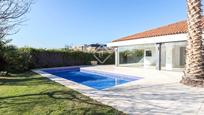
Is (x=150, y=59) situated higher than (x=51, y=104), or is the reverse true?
(x=150, y=59)

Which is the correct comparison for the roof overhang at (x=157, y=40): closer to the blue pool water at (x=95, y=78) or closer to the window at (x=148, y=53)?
the window at (x=148, y=53)

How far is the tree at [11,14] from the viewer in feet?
31.3

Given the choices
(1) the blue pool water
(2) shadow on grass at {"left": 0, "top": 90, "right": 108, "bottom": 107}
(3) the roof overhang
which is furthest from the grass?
(3) the roof overhang

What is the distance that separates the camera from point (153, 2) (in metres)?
35.3

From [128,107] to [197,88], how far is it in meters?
5.87

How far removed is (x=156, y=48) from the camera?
78.9ft

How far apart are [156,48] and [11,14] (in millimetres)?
16946

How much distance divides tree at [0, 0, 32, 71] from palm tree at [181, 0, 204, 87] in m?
9.24

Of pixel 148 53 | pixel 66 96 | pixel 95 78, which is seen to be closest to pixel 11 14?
pixel 66 96

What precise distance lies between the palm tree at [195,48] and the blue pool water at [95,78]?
5.49 m

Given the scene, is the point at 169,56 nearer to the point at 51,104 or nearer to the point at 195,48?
the point at 195,48

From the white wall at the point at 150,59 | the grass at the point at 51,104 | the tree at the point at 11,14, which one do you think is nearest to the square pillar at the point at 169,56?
the white wall at the point at 150,59

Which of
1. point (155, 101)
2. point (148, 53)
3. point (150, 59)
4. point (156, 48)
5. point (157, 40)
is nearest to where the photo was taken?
point (155, 101)

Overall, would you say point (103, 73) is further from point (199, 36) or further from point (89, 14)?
point (89, 14)
